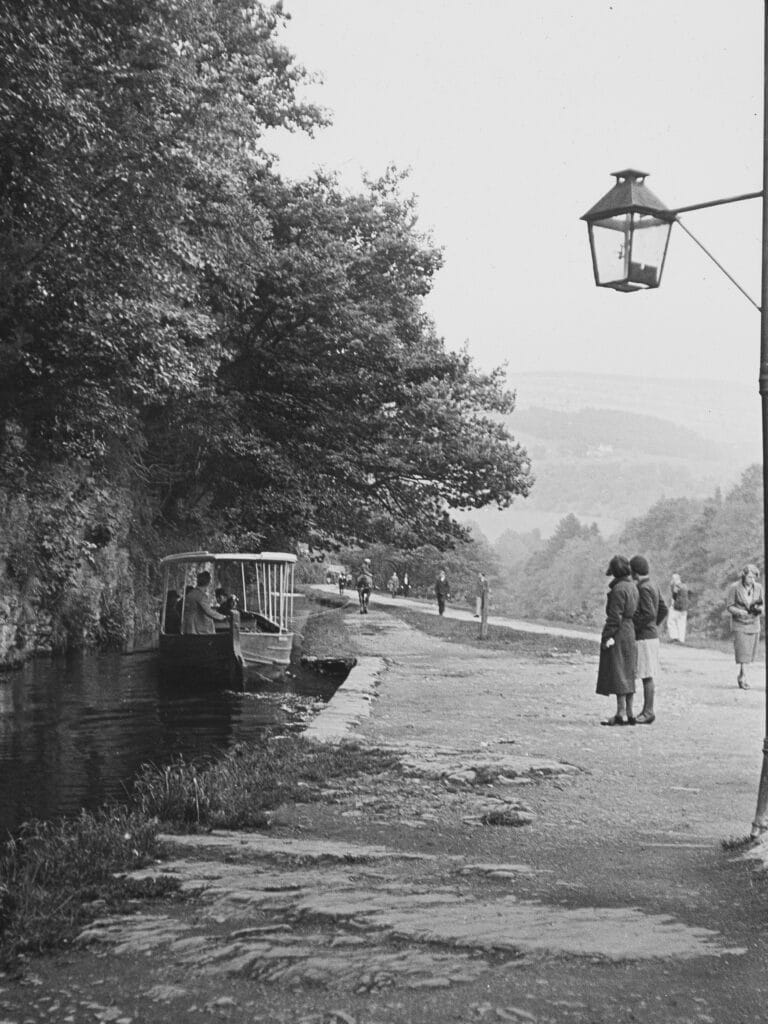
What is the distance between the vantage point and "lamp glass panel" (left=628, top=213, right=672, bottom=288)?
8.66 meters

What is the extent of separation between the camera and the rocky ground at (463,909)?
485 centimetres

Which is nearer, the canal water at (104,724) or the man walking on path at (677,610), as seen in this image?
the canal water at (104,724)

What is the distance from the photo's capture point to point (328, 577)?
10344 cm

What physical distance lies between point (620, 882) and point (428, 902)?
1215 millimetres

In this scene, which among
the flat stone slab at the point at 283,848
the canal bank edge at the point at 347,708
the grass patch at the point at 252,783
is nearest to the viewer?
the flat stone slab at the point at 283,848

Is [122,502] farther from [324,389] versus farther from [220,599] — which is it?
[324,389]

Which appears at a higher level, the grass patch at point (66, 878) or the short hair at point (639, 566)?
the short hair at point (639, 566)

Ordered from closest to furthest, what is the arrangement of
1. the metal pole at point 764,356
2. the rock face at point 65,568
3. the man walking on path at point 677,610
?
the metal pole at point 764,356, the rock face at point 65,568, the man walking on path at point 677,610

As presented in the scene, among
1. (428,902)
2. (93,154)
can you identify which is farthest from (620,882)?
(93,154)

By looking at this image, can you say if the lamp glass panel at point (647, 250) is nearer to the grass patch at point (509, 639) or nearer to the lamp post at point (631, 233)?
the lamp post at point (631, 233)

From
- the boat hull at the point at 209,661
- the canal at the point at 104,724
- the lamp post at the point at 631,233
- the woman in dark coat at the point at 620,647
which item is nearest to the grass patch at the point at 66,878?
the canal at the point at 104,724

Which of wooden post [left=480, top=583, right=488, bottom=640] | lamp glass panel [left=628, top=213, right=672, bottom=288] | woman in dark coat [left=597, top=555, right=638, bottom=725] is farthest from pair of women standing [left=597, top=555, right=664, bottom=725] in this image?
wooden post [left=480, top=583, right=488, bottom=640]

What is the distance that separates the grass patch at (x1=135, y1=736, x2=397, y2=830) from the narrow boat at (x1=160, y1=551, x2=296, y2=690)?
10933 millimetres

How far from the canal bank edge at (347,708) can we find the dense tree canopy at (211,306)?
6.82m
